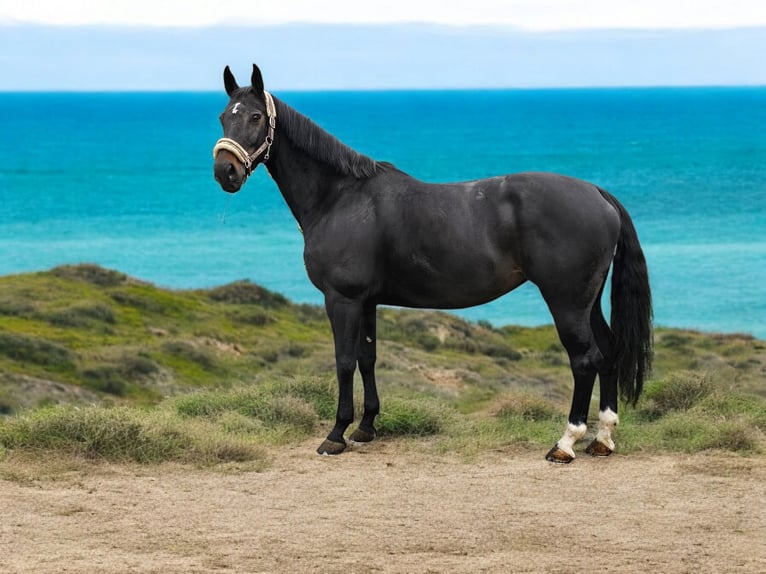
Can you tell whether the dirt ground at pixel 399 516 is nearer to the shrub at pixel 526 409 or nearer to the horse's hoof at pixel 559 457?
the horse's hoof at pixel 559 457

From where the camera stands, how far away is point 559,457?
9.06m

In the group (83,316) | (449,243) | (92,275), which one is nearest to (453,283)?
(449,243)

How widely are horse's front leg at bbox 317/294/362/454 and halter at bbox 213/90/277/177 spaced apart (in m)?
1.25

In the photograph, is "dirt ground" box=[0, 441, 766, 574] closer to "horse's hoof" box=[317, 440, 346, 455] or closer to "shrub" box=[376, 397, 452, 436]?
"horse's hoof" box=[317, 440, 346, 455]

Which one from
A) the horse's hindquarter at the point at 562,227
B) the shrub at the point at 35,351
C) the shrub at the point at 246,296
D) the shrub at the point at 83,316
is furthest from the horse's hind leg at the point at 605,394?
the shrub at the point at 246,296

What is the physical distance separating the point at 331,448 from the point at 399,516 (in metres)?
1.96

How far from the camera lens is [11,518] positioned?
7.52m

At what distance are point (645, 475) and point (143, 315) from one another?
2288cm

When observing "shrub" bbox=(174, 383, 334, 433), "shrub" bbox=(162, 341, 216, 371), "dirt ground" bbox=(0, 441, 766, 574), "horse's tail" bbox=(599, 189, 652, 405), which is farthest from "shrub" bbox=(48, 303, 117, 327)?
"horse's tail" bbox=(599, 189, 652, 405)

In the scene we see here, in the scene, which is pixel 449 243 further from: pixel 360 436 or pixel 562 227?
pixel 360 436

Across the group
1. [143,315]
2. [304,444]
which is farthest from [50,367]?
[304,444]

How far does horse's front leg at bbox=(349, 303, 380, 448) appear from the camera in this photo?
9.66m

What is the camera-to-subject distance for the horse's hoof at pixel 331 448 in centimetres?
948

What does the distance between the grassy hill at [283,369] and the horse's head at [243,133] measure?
2.23 meters
